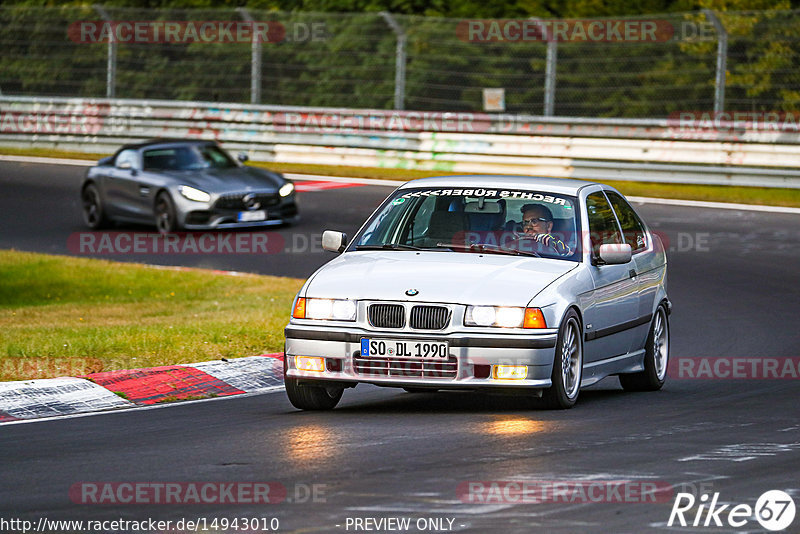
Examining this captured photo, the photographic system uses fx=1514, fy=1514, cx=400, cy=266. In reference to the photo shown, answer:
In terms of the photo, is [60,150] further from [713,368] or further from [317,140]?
[713,368]

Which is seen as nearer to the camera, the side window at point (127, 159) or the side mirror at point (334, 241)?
the side mirror at point (334, 241)


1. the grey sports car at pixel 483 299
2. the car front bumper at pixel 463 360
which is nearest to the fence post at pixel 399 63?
the grey sports car at pixel 483 299

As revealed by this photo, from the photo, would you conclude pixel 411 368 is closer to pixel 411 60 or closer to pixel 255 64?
pixel 411 60

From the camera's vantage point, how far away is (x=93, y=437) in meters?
8.37

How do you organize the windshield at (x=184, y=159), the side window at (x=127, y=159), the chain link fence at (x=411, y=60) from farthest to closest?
the chain link fence at (x=411, y=60) → the side window at (x=127, y=159) → the windshield at (x=184, y=159)

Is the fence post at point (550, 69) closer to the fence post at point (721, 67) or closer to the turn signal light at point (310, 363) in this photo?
the fence post at point (721, 67)

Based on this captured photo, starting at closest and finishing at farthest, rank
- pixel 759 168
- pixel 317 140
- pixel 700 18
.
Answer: pixel 759 168 → pixel 700 18 → pixel 317 140

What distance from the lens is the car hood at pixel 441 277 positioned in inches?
343

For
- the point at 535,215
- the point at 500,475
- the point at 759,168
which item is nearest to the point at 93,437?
the point at 500,475

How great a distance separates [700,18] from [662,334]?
592 inches

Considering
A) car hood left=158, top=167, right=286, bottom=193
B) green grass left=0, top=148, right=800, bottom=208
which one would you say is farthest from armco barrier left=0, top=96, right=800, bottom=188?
car hood left=158, top=167, right=286, bottom=193

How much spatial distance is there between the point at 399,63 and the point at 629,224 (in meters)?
16.7

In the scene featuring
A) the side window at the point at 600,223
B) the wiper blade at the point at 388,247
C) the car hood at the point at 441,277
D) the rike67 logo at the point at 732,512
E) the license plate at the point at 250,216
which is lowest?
the license plate at the point at 250,216

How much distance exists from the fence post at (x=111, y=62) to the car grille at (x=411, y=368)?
21825 mm
